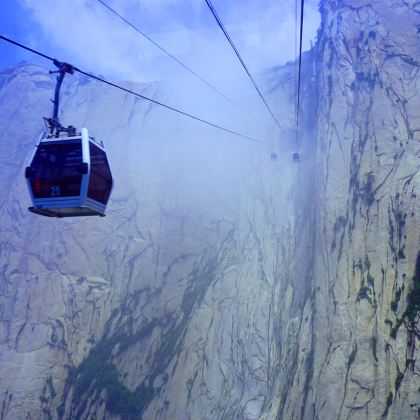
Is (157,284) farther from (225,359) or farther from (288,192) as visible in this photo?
(288,192)

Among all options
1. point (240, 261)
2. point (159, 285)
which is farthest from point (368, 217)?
point (159, 285)

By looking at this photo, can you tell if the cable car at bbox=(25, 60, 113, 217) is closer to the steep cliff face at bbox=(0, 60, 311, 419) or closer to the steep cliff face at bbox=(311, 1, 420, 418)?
the steep cliff face at bbox=(311, 1, 420, 418)

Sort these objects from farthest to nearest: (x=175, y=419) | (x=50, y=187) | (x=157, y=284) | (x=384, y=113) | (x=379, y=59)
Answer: (x=157, y=284) < (x=175, y=419) < (x=379, y=59) < (x=384, y=113) < (x=50, y=187)

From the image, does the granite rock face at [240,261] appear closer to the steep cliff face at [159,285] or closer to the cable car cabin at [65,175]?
the steep cliff face at [159,285]

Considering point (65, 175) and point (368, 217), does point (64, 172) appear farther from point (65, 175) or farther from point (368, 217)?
point (368, 217)

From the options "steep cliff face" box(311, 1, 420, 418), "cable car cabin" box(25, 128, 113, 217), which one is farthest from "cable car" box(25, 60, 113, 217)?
"steep cliff face" box(311, 1, 420, 418)

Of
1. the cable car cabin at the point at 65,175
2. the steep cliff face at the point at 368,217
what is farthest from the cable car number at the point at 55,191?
the steep cliff face at the point at 368,217

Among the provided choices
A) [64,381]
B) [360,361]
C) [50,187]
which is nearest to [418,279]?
[360,361]
